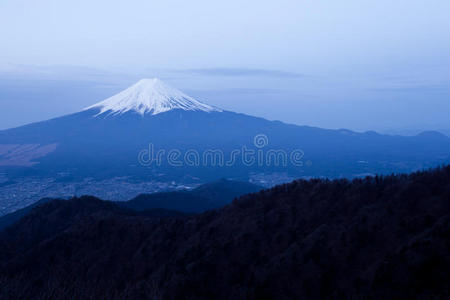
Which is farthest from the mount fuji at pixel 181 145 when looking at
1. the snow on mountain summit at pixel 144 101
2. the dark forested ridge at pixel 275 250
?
the dark forested ridge at pixel 275 250

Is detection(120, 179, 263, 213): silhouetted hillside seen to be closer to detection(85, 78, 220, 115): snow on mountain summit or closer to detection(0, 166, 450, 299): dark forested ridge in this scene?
detection(0, 166, 450, 299): dark forested ridge

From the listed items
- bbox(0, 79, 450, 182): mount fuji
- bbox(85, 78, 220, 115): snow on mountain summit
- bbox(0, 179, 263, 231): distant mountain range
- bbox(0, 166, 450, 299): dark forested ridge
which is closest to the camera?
bbox(0, 166, 450, 299): dark forested ridge

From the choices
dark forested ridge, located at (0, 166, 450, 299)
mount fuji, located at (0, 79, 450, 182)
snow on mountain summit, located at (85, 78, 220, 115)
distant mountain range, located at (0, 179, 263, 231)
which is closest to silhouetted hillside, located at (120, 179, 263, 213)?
distant mountain range, located at (0, 179, 263, 231)

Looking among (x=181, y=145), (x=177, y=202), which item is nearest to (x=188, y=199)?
(x=177, y=202)

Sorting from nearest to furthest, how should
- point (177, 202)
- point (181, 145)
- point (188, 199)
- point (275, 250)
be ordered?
1. point (275, 250)
2. point (177, 202)
3. point (188, 199)
4. point (181, 145)

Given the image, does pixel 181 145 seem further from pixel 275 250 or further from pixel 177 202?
pixel 275 250

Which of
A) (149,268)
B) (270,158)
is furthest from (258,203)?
(270,158)
